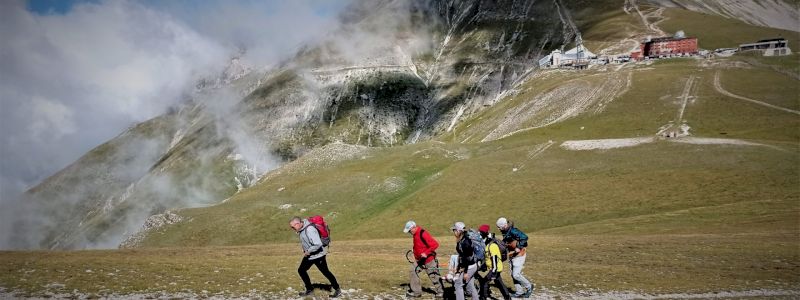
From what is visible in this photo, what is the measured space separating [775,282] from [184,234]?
274 ft

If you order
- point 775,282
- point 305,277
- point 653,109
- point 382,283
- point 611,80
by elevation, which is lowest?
point 775,282

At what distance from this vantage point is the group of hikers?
2194 centimetres

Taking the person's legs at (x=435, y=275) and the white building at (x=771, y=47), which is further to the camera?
the white building at (x=771, y=47)

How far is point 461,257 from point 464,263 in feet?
0.93

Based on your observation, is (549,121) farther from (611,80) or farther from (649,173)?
(649,173)

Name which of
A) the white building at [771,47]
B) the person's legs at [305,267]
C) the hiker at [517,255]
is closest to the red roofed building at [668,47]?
the white building at [771,47]

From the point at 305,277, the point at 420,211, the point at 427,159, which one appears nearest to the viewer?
the point at 305,277

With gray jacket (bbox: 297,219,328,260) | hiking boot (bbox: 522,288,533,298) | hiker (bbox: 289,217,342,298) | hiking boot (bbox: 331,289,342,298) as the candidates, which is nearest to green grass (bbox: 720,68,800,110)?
hiking boot (bbox: 522,288,533,298)

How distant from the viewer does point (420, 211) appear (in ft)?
261

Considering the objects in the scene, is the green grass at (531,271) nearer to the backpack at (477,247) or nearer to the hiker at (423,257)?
the hiker at (423,257)

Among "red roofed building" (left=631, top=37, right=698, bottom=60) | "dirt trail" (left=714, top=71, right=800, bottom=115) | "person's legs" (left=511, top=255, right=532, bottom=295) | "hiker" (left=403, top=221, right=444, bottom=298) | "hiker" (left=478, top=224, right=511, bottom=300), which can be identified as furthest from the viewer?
"red roofed building" (left=631, top=37, right=698, bottom=60)

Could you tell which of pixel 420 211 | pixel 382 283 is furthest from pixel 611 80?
pixel 382 283

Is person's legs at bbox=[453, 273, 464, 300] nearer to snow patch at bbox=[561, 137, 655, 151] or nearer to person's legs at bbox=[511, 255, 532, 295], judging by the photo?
person's legs at bbox=[511, 255, 532, 295]

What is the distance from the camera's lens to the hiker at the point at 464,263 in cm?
2167
